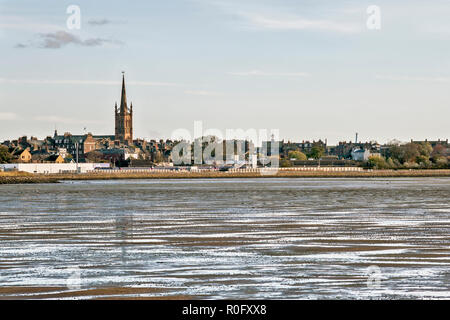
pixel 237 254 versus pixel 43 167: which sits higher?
pixel 43 167

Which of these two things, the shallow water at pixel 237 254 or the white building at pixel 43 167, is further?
the white building at pixel 43 167

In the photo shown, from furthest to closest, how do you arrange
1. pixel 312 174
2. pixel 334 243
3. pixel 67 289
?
pixel 312 174, pixel 334 243, pixel 67 289

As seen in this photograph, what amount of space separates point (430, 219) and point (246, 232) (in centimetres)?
1064

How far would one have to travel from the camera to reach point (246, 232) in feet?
101

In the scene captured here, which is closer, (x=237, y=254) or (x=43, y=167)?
(x=237, y=254)

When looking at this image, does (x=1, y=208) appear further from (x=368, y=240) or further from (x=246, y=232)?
(x=368, y=240)

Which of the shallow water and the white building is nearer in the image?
the shallow water

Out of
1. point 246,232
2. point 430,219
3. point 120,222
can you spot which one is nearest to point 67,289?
point 246,232

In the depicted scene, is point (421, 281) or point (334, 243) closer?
point (421, 281)

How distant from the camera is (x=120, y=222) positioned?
36.8 meters
